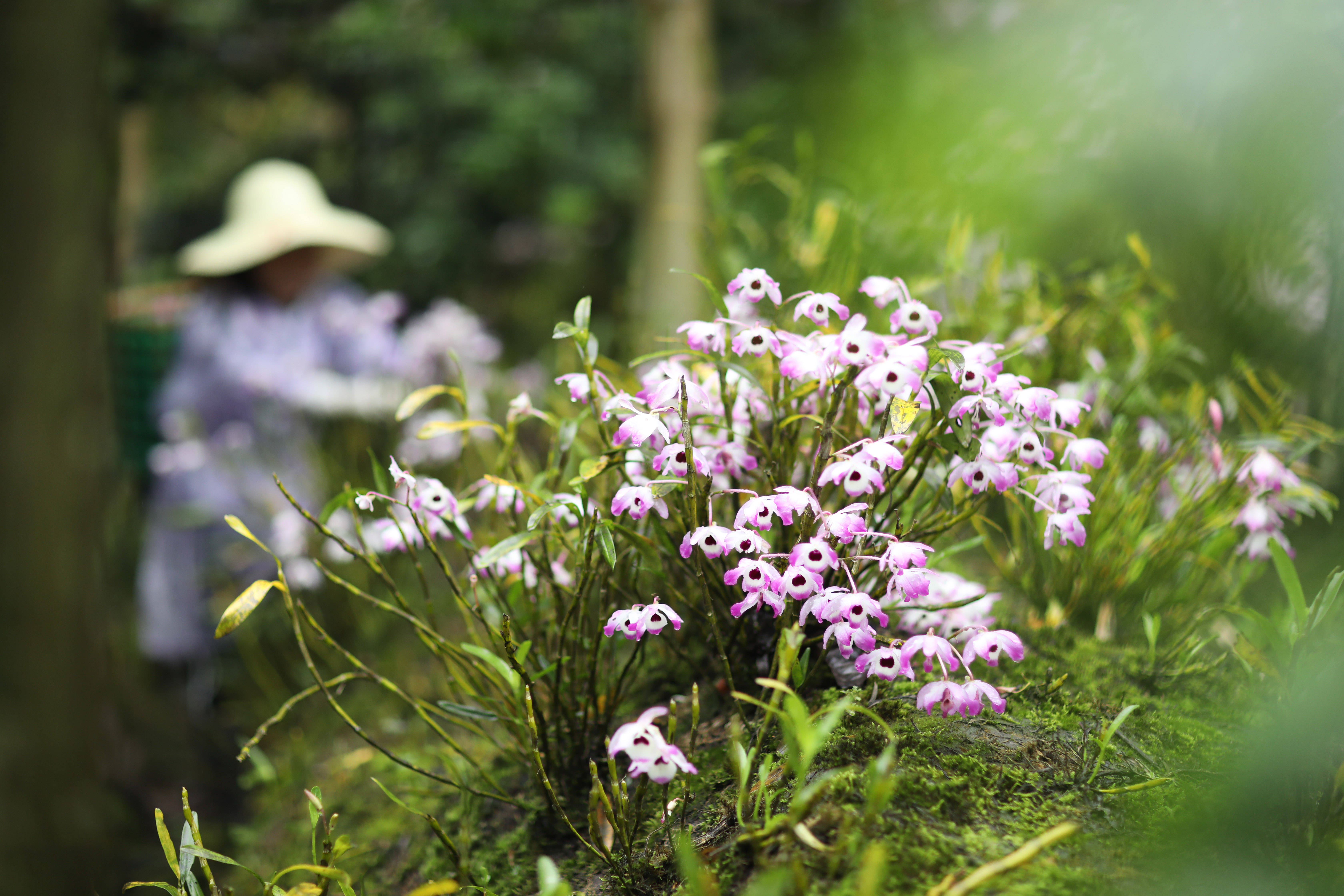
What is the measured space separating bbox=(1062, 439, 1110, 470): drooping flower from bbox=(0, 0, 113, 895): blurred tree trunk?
87.4 inches

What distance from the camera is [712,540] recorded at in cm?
109

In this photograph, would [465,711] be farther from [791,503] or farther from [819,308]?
[819,308]

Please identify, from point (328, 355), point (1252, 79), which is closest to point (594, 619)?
point (1252, 79)

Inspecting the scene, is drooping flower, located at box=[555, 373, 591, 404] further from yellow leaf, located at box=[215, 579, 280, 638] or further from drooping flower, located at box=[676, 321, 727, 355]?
yellow leaf, located at box=[215, 579, 280, 638]

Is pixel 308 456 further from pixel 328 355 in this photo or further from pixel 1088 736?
pixel 1088 736

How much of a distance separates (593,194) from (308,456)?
272 cm

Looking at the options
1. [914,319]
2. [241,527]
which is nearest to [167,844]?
[241,527]

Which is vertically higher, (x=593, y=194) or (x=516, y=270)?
(x=593, y=194)

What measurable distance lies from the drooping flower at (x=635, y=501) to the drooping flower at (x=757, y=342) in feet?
0.76

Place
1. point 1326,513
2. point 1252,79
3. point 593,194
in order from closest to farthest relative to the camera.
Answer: point 1326,513, point 1252,79, point 593,194

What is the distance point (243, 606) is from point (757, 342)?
31.1 inches

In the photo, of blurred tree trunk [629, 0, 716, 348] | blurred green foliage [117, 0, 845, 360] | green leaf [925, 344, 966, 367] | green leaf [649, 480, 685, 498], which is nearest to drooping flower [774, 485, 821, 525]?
green leaf [649, 480, 685, 498]

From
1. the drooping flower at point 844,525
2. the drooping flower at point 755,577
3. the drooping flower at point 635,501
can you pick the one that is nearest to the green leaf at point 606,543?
the drooping flower at point 635,501

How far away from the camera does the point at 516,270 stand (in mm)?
6332
